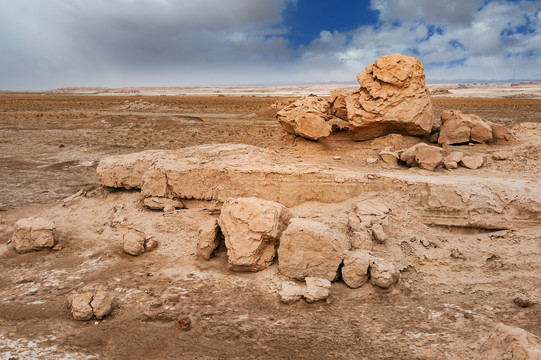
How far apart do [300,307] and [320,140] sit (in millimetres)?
5368

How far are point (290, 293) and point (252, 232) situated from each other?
1.25 metres

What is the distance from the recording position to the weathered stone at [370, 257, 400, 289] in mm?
5105

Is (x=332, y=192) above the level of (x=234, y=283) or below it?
above

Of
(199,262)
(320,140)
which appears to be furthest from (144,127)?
(199,262)

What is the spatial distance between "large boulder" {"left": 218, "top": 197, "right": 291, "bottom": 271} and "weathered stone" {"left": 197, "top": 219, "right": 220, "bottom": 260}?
0.28m

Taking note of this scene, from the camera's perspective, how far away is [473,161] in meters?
7.53

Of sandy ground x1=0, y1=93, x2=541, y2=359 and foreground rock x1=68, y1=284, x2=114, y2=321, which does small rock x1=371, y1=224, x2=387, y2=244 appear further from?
foreground rock x1=68, y1=284, x2=114, y2=321

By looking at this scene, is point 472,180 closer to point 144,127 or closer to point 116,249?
point 116,249

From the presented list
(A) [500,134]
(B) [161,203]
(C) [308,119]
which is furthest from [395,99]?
(B) [161,203]

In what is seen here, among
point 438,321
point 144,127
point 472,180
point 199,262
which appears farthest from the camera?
point 144,127

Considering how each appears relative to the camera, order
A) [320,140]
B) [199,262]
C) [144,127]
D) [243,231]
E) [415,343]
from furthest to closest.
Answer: [144,127] < [320,140] < [199,262] < [243,231] < [415,343]

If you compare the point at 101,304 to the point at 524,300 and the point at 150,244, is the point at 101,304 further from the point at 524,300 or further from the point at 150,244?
the point at 524,300

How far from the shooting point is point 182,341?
14.3ft

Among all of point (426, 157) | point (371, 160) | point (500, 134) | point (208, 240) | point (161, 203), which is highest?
point (500, 134)
